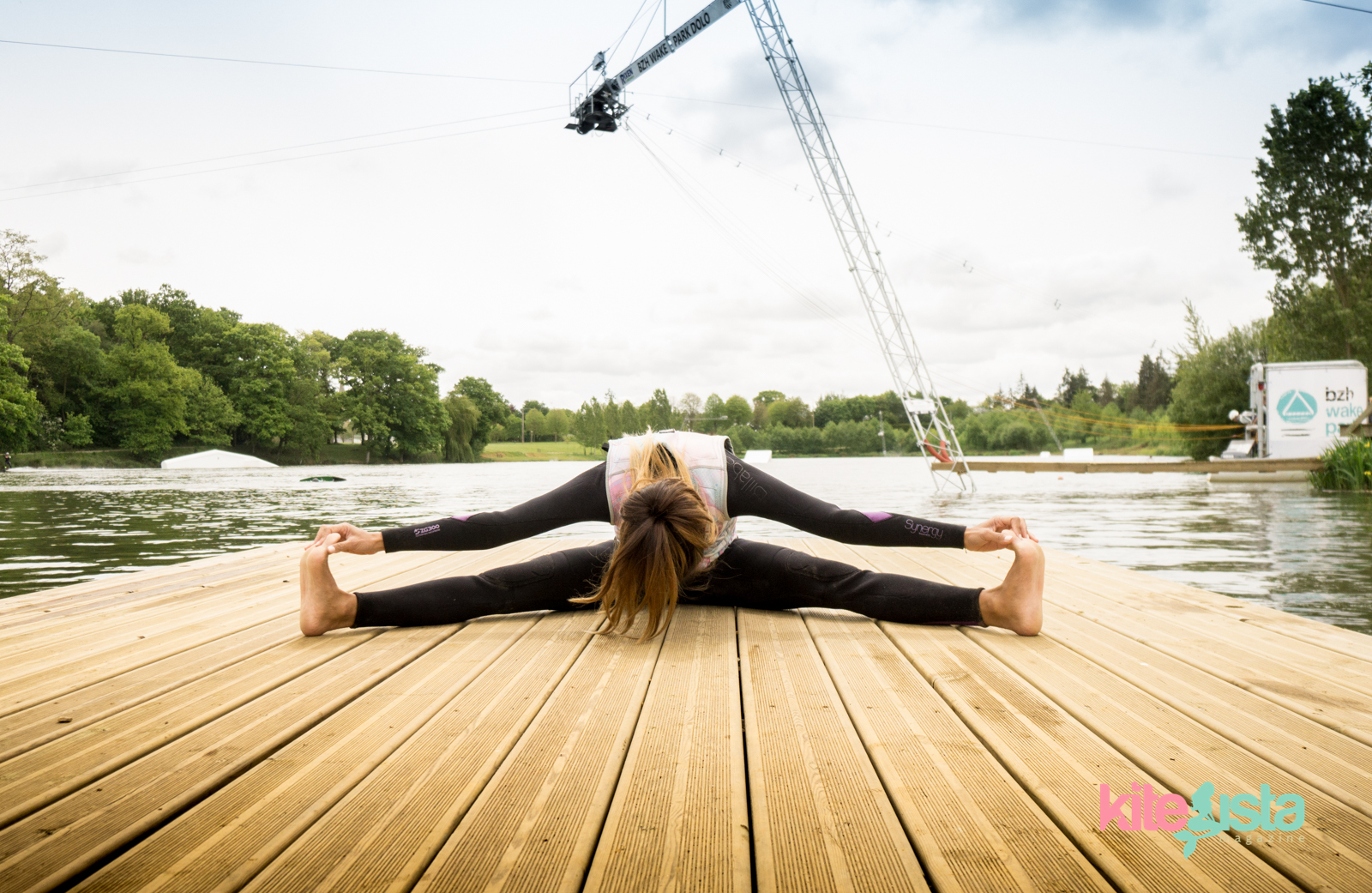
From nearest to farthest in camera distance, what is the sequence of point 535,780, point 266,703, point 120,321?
point 535,780, point 266,703, point 120,321

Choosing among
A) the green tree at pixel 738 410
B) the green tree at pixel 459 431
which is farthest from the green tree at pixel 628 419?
the green tree at pixel 738 410

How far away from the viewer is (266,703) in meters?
1.52

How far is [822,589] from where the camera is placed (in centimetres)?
234

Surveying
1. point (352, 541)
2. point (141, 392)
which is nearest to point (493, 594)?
point (352, 541)

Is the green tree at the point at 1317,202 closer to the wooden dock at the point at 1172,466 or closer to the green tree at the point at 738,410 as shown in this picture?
the wooden dock at the point at 1172,466

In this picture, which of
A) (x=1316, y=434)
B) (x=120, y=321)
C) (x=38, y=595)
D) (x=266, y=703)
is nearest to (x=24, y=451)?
(x=120, y=321)

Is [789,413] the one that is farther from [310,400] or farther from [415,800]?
[415,800]

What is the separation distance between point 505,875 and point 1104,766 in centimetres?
94

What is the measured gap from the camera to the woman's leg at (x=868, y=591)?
2.08 meters

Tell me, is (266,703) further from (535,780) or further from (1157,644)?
(1157,644)

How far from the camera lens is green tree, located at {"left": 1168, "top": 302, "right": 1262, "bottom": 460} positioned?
25.6 meters

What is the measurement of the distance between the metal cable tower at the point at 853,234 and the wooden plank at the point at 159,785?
1943 centimetres

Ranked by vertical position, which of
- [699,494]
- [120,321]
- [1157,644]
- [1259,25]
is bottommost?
[1157,644]

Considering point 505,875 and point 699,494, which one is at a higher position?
point 699,494
